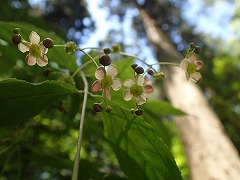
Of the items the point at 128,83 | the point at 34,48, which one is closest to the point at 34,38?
the point at 34,48

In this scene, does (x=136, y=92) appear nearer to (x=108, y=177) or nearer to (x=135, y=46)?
(x=108, y=177)

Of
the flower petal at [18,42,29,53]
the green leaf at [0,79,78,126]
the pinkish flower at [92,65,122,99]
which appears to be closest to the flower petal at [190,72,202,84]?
the pinkish flower at [92,65,122,99]

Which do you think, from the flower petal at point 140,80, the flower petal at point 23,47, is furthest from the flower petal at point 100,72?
the flower petal at point 23,47

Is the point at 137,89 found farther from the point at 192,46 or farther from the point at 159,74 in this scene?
the point at 192,46

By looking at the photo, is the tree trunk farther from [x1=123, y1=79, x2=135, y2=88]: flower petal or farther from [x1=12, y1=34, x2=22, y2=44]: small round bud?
[x1=12, y1=34, x2=22, y2=44]: small round bud

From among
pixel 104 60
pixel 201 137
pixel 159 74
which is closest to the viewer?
pixel 104 60

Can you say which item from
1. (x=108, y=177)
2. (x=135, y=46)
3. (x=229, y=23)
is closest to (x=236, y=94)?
(x=135, y=46)
